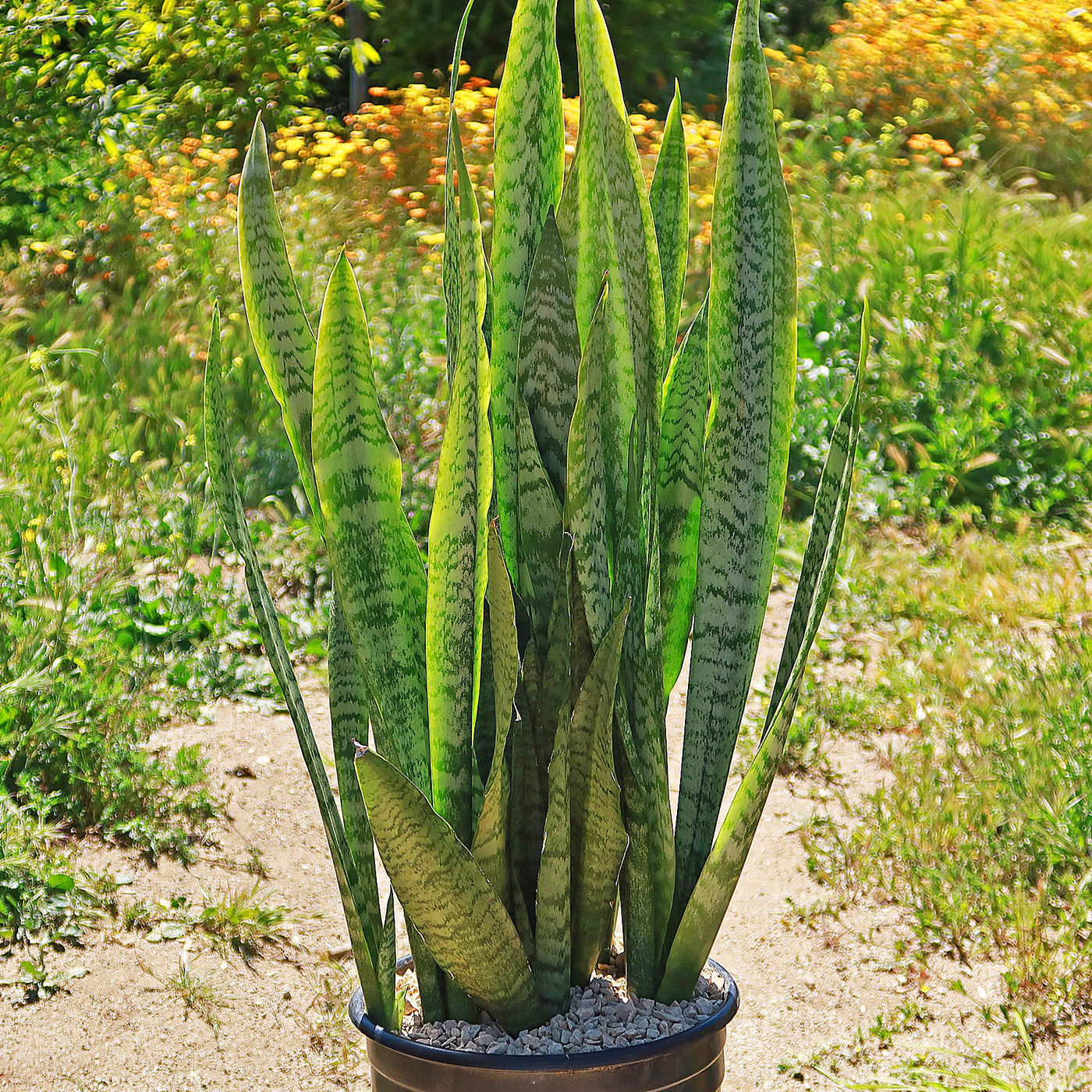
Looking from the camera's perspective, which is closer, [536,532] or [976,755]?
[536,532]

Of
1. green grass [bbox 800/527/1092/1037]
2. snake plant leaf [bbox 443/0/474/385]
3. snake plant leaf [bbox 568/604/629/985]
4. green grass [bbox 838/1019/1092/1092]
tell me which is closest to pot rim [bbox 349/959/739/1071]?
snake plant leaf [bbox 568/604/629/985]

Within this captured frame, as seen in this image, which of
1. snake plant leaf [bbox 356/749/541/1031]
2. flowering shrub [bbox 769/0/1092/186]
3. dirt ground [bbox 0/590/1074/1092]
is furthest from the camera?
flowering shrub [bbox 769/0/1092/186]

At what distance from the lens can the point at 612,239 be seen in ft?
3.80

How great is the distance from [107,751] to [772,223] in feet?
5.90

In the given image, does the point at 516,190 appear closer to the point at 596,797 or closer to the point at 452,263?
the point at 452,263

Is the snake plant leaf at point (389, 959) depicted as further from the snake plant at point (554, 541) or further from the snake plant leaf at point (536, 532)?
the snake plant leaf at point (536, 532)

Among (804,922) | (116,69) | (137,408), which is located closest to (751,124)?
(804,922)

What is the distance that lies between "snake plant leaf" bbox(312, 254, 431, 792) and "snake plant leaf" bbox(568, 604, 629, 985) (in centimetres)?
16

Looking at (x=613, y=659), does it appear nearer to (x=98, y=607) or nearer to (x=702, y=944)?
(x=702, y=944)

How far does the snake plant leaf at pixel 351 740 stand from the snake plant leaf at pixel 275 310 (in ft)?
0.49

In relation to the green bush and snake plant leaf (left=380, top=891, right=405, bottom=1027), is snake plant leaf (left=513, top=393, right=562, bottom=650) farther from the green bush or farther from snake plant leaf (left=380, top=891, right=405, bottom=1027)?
the green bush

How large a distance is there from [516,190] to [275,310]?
0.25 metres

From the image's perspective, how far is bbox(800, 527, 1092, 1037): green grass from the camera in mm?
2090

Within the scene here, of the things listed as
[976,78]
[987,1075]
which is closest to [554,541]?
[987,1075]
